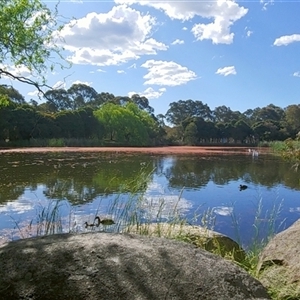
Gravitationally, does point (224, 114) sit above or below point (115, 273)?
above

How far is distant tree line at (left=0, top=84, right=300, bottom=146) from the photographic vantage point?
4009cm

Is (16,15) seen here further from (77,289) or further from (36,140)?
(36,140)

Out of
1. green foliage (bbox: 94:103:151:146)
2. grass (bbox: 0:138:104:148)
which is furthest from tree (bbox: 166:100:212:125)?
grass (bbox: 0:138:104:148)

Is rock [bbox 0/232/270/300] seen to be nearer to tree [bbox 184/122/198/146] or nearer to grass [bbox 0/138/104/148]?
grass [bbox 0/138/104/148]

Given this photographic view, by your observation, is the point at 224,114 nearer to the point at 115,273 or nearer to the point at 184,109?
the point at 184,109

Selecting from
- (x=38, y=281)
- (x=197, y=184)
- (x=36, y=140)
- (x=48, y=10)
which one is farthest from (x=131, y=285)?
(x=36, y=140)

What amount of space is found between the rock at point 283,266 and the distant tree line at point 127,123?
3079cm

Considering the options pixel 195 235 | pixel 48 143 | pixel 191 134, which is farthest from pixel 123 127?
pixel 195 235

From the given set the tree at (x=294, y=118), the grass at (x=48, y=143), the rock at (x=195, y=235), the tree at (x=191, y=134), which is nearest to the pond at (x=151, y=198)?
the rock at (x=195, y=235)

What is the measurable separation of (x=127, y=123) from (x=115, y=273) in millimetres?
51664

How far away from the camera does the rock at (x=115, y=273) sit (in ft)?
6.17

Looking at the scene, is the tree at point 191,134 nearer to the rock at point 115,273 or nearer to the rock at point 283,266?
the rock at point 283,266

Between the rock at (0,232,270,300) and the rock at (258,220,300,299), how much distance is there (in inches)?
26.3

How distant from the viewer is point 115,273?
1.95 m
